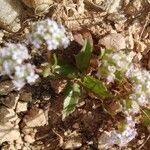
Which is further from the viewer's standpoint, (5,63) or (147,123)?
(147,123)

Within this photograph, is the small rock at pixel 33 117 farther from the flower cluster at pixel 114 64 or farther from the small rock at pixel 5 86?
the flower cluster at pixel 114 64

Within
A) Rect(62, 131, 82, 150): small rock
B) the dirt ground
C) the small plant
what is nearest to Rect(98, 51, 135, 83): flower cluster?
the small plant

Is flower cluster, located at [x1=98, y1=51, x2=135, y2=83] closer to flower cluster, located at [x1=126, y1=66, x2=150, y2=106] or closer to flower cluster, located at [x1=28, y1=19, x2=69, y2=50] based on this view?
flower cluster, located at [x1=126, y1=66, x2=150, y2=106]

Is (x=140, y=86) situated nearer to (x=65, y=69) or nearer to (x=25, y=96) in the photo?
(x=65, y=69)

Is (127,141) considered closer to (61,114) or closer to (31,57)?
(61,114)

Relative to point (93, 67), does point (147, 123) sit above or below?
below

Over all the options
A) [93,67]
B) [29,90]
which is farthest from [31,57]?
[93,67]

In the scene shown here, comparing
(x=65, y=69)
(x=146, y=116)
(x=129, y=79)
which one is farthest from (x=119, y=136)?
(x=65, y=69)
